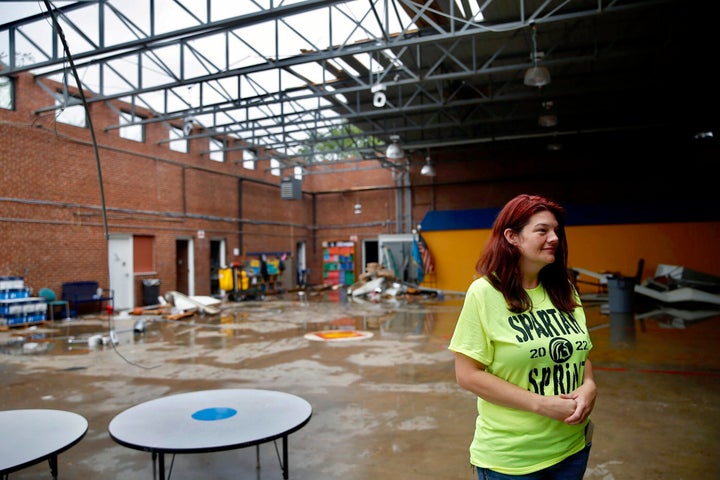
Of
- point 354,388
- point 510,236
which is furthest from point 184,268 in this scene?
point 510,236

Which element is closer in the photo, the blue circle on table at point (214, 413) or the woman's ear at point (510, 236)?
the woman's ear at point (510, 236)

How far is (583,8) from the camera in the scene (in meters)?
8.90

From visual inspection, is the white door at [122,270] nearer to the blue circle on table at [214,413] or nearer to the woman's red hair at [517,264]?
the blue circle on table at [214,413]

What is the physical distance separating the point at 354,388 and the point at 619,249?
1326cm

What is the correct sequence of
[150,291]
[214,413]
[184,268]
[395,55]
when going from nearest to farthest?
[214,413] < [395,55] < [150,291] < [184,268]

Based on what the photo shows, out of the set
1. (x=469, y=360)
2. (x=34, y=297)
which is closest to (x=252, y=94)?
(x=34, y=297)

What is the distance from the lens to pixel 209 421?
9.52ft

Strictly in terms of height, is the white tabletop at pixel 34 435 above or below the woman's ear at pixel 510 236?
below

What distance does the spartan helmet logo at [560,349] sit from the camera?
1521mm

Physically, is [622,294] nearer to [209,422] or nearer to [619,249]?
[619,249]

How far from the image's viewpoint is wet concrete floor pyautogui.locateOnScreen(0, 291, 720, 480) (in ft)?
11.0

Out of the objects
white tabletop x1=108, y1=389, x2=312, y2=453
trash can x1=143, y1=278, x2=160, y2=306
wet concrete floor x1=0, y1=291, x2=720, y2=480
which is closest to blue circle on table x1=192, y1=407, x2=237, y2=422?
white tabletop x1=108, y1=389, x2=312, y2=453

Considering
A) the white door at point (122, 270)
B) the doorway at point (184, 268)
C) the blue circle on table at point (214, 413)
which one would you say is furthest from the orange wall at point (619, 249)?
the blue circle on table at point (214, 413)

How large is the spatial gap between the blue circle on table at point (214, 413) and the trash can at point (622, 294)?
10351 millimetres
